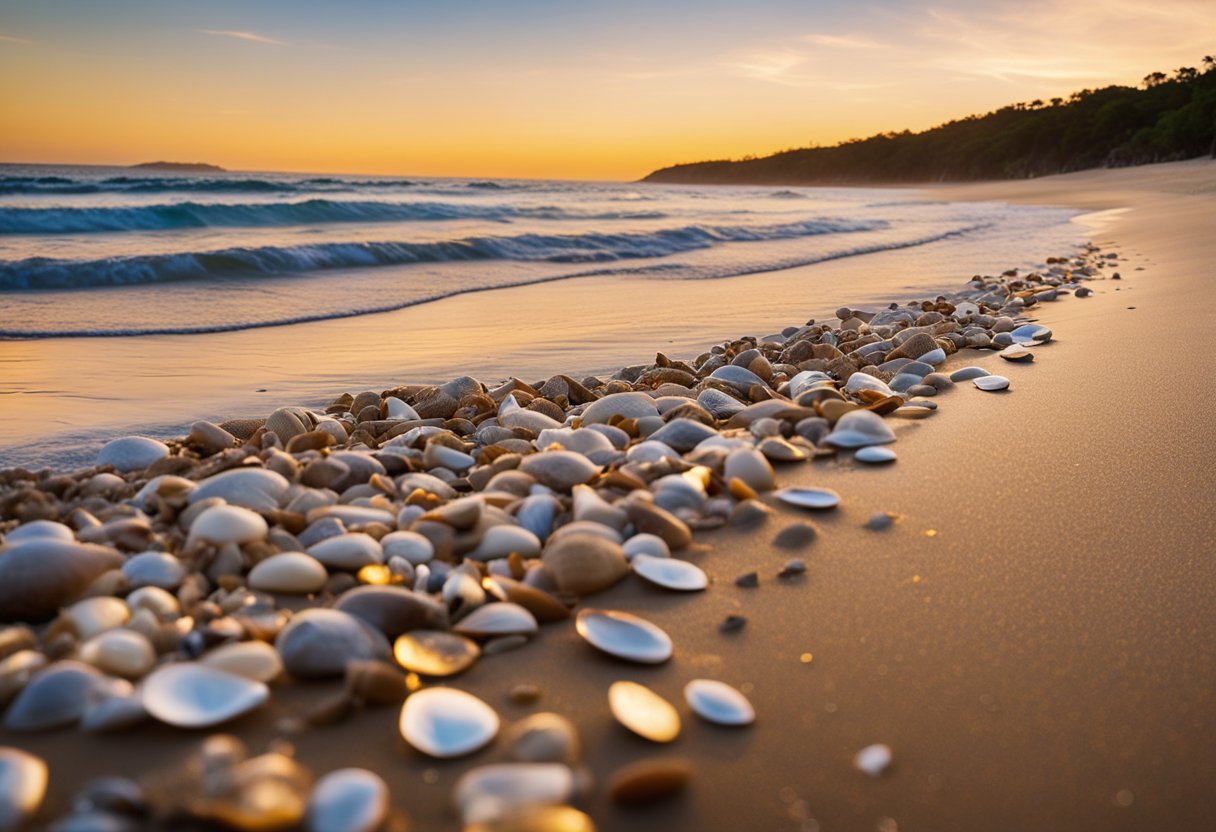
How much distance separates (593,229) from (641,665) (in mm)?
10861

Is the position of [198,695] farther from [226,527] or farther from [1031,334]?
[1031,334]

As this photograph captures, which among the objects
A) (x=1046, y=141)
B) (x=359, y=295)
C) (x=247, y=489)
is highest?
(x=1046, y=141)

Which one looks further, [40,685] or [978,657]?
[978,657]

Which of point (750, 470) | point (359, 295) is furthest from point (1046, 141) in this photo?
point (750, 470)

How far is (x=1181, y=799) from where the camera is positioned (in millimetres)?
842

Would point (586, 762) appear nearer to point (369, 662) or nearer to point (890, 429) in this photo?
point (369, 662)

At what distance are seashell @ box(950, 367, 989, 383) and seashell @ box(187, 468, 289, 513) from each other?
79.4 inches

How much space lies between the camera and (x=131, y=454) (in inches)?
78.7

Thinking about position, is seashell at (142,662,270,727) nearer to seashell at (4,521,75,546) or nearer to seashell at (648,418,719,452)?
seashell at (4,521,75,546)

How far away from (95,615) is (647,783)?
78 cm

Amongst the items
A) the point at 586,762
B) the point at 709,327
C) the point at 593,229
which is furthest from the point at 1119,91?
the point at 586,762

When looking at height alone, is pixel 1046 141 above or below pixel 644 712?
above

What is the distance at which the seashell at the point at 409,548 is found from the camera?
137cm

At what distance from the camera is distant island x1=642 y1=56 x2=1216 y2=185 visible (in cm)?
4262
